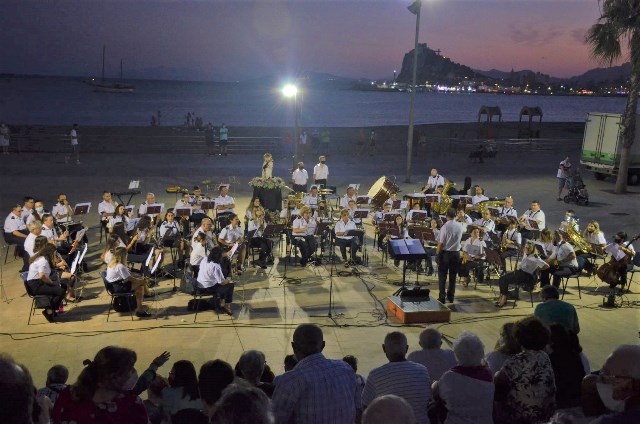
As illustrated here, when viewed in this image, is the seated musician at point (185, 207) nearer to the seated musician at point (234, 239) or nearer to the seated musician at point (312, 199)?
the seated musician at point (234, 239)

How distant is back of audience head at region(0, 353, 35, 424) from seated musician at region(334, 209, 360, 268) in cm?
1243

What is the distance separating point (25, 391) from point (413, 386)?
321 cm

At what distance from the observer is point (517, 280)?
12.4m

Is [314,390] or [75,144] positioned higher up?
[314,390]

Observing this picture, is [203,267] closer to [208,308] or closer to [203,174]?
[208,308]

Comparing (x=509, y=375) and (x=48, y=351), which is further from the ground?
(x=509, y=375)

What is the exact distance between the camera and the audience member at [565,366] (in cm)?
583

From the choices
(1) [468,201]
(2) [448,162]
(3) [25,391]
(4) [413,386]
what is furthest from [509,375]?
(2) [448,162]

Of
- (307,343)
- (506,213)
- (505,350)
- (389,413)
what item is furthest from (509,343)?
(506,213)

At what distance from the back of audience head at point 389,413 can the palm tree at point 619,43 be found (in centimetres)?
2529

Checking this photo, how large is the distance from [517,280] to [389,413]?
9.71 meters

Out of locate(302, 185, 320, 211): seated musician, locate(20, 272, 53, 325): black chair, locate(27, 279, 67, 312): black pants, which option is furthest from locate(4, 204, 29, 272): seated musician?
locate(302, 185, 320, 211): seated musician

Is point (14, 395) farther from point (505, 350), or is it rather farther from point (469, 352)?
point (505, 350)

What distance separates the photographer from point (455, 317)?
11.9 metres
